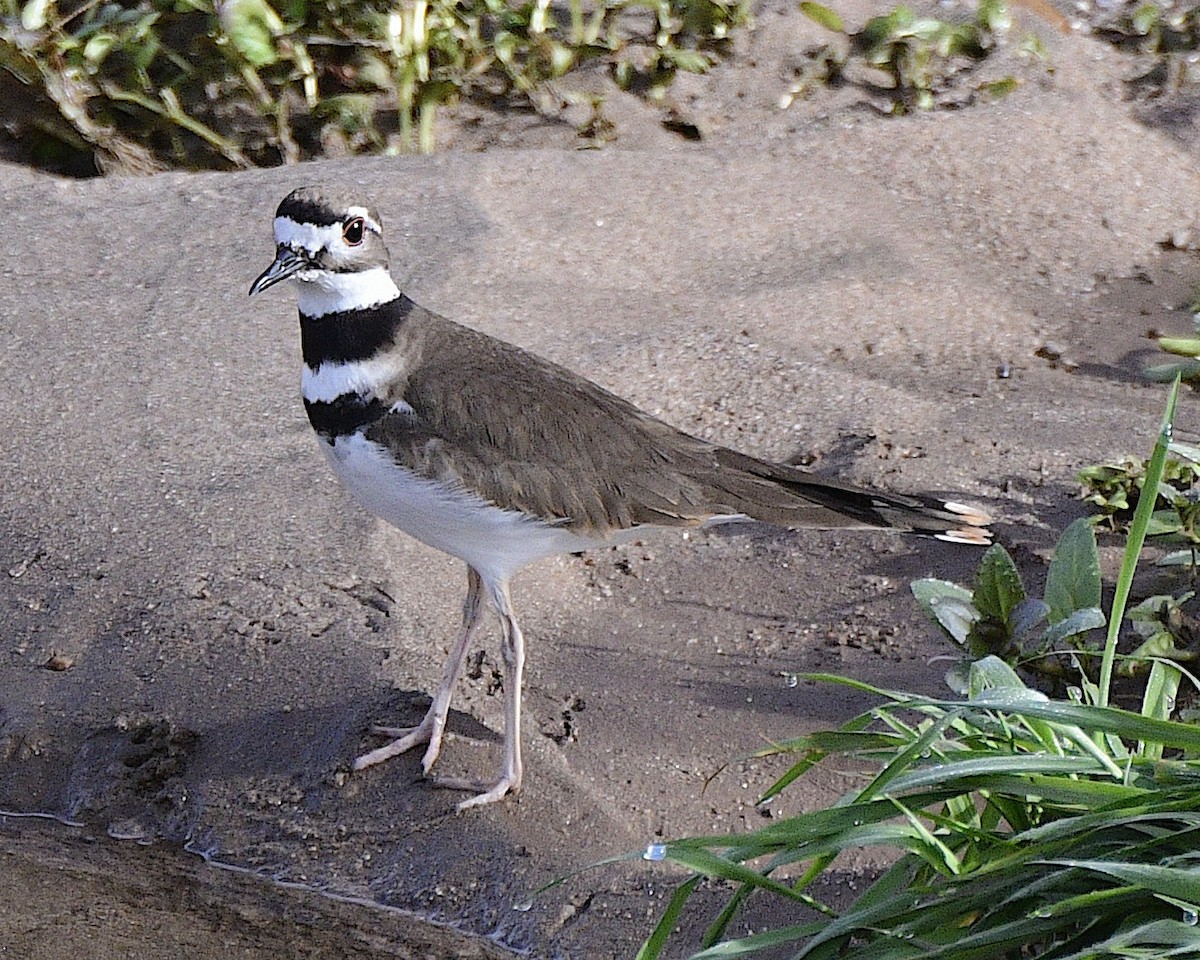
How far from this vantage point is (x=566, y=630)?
14.1 feet

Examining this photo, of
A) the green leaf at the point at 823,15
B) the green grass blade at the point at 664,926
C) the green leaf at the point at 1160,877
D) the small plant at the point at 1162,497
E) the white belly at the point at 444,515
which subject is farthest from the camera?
the green leaf at the point at 823,15

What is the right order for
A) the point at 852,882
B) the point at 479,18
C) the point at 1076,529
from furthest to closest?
the point at 479,18
the point at 1076,529
the point at 852,882

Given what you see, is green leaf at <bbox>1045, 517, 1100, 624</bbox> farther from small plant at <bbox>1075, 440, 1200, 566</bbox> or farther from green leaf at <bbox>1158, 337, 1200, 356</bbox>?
green leaf at <bbox>1158, 337, 1200, 356</bbox>

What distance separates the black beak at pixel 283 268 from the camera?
3771 mm

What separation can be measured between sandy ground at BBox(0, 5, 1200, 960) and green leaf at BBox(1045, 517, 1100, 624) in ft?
1.38

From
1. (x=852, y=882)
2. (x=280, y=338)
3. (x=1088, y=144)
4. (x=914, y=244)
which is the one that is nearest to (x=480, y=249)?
(x=280, y=338)

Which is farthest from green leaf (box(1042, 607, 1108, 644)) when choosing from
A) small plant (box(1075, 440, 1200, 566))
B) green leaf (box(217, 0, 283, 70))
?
green leaf (box(217, 0, 283, 70))

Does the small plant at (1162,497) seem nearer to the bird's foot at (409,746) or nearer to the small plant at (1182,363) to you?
the small plant at (1182,363)

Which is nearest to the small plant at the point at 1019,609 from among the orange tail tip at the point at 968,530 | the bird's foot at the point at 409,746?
the orange tail tip at the point at 968,530

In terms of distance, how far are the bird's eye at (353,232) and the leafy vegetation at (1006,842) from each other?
1.68 m

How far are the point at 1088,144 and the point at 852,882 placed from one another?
160 inches

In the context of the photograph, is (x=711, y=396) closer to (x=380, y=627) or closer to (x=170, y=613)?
(x=380, y=627)

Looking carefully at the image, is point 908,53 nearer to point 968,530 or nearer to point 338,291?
point 968,530

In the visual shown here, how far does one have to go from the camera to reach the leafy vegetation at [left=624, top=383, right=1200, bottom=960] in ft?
8.29
